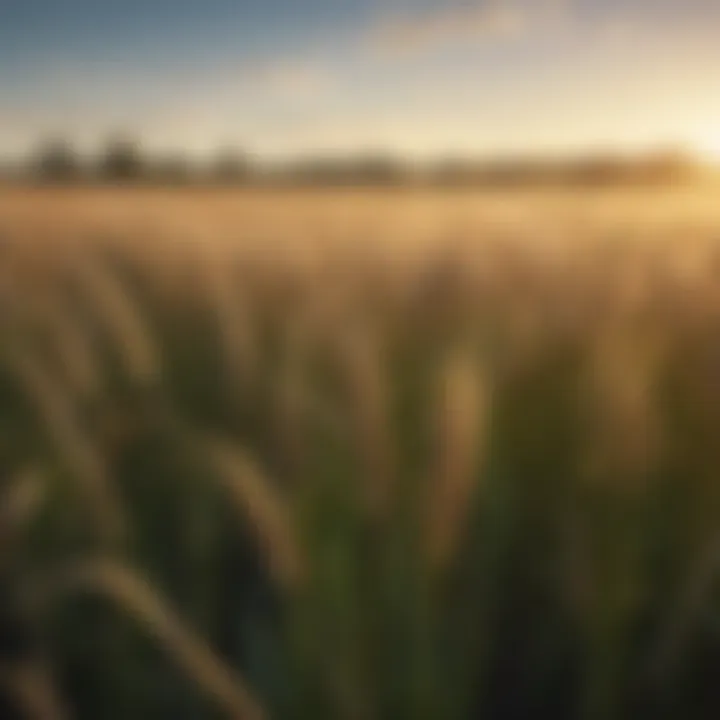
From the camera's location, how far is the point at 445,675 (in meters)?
0.46

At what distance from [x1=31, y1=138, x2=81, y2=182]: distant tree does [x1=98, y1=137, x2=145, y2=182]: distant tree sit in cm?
2

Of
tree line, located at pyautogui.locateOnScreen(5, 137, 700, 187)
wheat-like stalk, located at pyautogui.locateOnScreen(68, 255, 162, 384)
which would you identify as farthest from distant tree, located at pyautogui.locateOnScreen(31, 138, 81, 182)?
wheat-like stalk, located at pyautogui.locateOnScreen(68, 255, 162, 384)

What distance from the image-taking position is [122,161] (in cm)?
67

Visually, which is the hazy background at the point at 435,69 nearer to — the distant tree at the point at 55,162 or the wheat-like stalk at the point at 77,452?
the distant tree at the point at 55,162

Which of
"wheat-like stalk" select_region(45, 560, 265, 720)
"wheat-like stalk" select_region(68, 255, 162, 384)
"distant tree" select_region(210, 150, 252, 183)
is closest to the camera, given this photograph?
"wheat-like stalk" select_region(45, 560, 265, 720)

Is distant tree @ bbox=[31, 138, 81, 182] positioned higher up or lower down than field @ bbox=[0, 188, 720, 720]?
higher up

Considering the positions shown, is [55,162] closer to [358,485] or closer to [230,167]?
[230,167]

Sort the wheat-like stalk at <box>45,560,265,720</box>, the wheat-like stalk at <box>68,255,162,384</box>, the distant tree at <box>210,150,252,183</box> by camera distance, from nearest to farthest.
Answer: the wheat-like stalk at <box>45,560,265,720</box>
the wheat-like stalk at <box>68,255,162,384</box>
the distant tree at <box>210,150,252,183</box>

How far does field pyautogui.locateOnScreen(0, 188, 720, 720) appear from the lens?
455 mm

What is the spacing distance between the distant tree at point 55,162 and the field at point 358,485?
65mm

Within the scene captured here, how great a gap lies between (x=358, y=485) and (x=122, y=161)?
0.31m

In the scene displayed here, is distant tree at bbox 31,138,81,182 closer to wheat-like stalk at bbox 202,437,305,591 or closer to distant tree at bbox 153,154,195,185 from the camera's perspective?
distant tree at bbox 153,154,195,185

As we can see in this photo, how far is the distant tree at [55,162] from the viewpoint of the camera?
0.67 m

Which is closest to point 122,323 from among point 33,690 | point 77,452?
point 77,452
